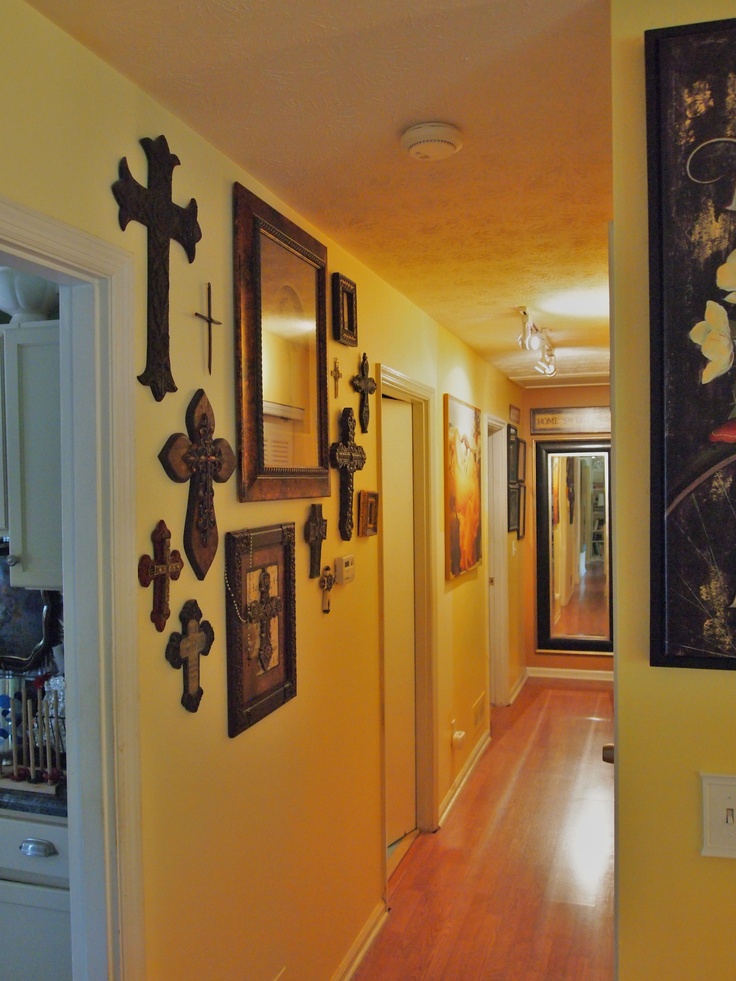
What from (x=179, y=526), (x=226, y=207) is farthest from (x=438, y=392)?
(x=179, y=526)

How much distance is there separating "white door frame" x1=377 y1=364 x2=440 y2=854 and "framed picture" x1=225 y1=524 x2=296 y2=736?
1.61m

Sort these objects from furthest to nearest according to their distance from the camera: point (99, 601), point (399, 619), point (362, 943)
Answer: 1. point (399, 619)
2. point (362, 943)
3. point (99, 601)

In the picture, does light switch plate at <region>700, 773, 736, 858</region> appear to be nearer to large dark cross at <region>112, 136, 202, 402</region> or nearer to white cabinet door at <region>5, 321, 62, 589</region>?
large dark cross at <region>112, 136, 202, 402</region>

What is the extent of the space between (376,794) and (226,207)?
85.3 inches

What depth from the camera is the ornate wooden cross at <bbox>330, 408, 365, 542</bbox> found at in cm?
263

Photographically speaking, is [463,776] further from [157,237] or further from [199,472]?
[157,237]

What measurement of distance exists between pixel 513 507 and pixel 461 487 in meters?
1.84

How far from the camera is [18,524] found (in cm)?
180

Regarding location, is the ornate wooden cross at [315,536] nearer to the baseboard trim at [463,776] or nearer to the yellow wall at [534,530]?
the baseboard trim at [463,776]

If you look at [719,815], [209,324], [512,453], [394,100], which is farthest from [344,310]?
[512,453]

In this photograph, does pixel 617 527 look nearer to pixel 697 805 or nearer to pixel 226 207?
pixel 697 805

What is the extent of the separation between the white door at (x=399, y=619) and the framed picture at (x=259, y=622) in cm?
123

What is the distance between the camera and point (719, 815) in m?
1.25

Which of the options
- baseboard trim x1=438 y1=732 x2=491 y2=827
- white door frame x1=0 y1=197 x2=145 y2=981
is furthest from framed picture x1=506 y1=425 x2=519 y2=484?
white door frame x1=0 y1=197 x2=145 y2=981
